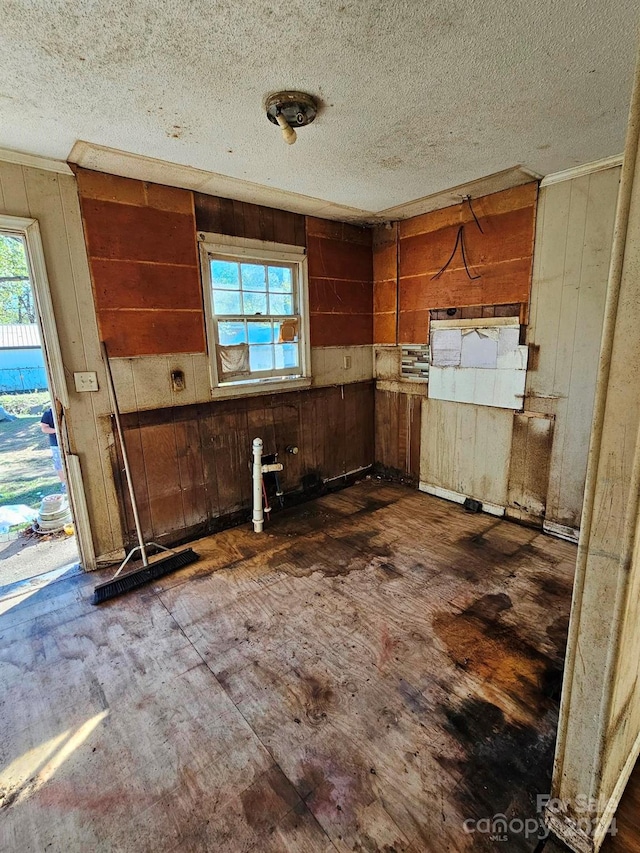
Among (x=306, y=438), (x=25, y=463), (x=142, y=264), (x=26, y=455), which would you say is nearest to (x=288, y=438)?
(x=306, y=438)

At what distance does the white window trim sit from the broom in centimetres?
76

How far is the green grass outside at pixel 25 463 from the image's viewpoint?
432cm

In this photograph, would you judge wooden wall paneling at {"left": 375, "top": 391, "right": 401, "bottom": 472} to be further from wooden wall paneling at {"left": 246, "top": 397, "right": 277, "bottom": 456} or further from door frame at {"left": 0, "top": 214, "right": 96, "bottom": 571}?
door frame at {"left": 0, "top": 214, "right": 96, "bottom": 571}

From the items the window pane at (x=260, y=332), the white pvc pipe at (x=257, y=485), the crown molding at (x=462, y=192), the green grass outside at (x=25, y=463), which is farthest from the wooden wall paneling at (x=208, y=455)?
the crown molding at (x=462, y=192)

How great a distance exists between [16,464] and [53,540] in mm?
2542

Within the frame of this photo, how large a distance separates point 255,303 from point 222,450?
4.23 feet

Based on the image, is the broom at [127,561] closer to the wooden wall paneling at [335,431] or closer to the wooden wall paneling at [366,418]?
the wooden wall paneling at [335,431]

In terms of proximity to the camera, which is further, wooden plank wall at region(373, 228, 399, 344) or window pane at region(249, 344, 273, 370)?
wooden plank wall at region(373, 228, 399, 344)

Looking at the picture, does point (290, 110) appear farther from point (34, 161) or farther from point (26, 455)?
point (26, 455)

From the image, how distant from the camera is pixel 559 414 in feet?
10.2

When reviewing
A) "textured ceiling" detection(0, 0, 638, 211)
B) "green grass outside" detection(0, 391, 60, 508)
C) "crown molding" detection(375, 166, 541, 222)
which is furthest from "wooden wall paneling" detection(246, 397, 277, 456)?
"green grass outside" detection(0, 391, 60, 508)

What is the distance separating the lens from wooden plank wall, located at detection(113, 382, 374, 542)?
3045mm

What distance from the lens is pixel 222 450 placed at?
3416 mm

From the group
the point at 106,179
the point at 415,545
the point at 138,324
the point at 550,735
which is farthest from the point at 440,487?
the point at 106,179
